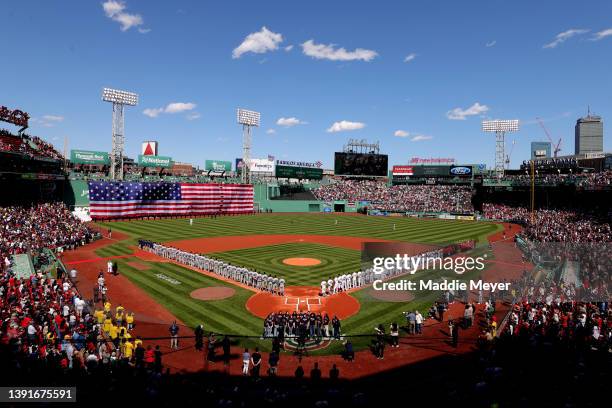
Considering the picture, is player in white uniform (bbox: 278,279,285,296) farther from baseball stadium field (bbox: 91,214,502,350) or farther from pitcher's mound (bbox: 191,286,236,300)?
pitcher's mound (bbox: 191,286,236,300)

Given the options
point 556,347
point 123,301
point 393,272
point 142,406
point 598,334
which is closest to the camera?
point 142,406

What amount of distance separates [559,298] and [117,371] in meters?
21.2

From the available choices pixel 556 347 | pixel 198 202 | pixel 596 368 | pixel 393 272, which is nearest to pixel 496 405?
pixel 596 368

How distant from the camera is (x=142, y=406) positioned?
362 inches

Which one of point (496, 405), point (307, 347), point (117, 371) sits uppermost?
point (496, 405)

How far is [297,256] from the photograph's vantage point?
34469 mm

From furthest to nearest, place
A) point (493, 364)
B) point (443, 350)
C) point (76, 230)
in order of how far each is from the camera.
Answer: point (76, 230) < point (443, 350) < point (493, 364)

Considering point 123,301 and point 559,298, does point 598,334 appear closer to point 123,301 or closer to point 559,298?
point 559,298

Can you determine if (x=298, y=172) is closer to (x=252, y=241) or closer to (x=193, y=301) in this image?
(x=252, y=241)

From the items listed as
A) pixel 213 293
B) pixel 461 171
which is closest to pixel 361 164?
pixel 461 171

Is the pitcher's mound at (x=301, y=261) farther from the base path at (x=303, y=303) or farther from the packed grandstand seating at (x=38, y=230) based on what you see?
the packed grandstand seating at (x=38, y=230)

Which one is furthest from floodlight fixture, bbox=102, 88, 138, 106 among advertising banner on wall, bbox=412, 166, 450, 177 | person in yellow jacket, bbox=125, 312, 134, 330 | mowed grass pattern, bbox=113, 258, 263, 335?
advertising banner on wall, bbox=412, 166, 450, 177

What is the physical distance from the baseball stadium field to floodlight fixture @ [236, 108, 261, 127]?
33.4 meters

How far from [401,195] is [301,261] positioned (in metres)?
68.0
